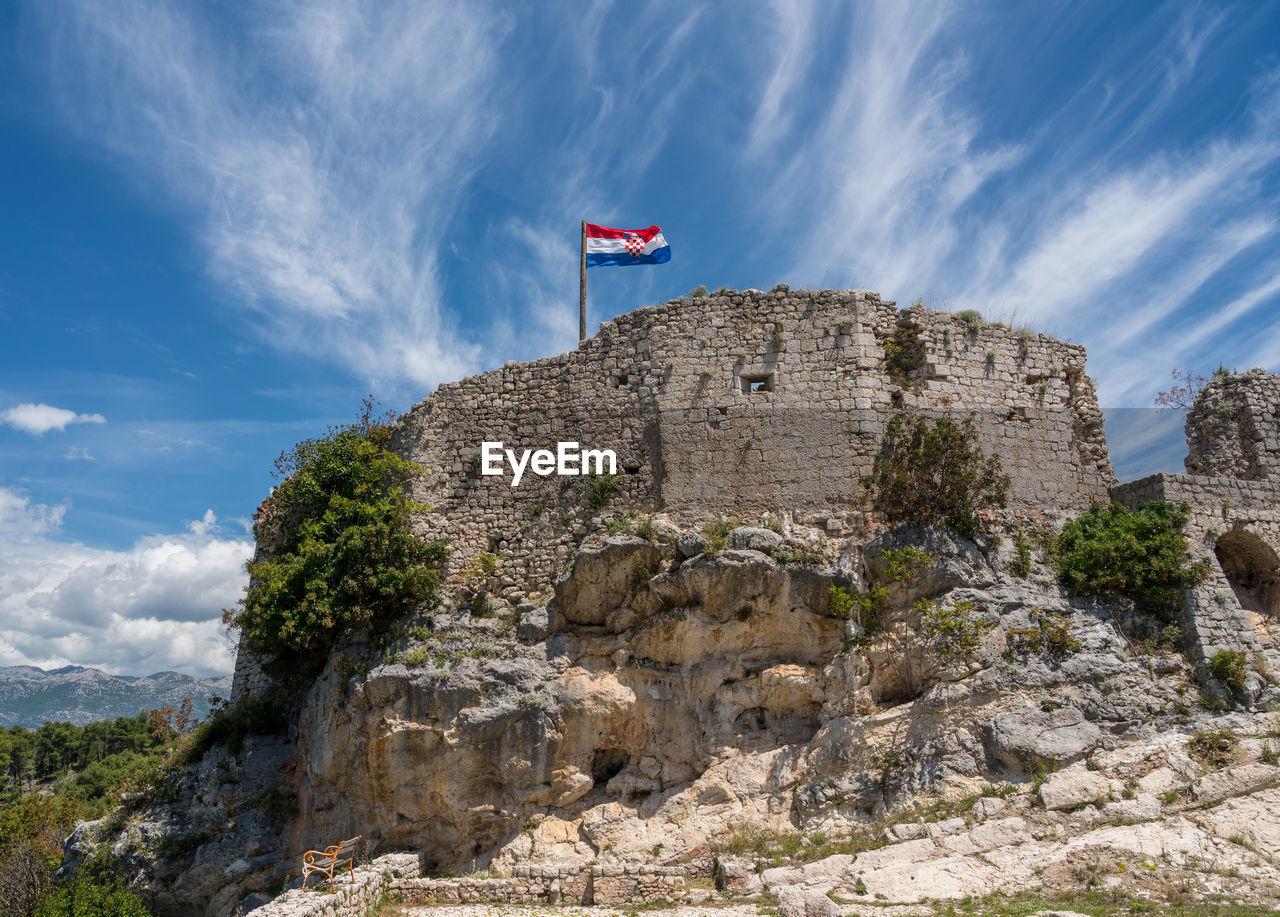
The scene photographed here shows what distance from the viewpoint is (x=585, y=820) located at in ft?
41.0

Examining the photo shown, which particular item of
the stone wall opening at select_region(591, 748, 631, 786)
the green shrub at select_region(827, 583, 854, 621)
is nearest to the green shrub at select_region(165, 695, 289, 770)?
the stone wall opening at select_region(591, 748, 631, 786)

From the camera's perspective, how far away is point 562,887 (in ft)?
38.0

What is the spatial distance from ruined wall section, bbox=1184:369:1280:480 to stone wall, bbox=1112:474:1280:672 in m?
0.49

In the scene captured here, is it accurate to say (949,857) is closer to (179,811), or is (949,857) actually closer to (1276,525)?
(1276,525)

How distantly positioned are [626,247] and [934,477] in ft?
26.6

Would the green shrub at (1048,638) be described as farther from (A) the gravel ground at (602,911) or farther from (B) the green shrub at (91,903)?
(B) the green shrub at (91,903)

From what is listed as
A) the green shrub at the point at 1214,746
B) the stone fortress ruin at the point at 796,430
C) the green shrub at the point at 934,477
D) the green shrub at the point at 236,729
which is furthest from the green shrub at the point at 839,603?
the green shrub at the point at 236,729

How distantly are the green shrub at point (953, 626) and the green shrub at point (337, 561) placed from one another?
7.84 meters

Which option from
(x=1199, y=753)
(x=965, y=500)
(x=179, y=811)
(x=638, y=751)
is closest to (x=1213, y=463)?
(x=965, y=500)

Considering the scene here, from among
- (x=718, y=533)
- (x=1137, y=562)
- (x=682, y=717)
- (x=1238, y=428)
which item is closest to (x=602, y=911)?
(x=682, y=717)

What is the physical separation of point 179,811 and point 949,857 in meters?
12.6

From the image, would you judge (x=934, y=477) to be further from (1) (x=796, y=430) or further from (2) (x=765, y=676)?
(2) (x=765, y=676)

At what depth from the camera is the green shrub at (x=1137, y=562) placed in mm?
12586

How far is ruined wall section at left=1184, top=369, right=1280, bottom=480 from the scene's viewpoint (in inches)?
573
